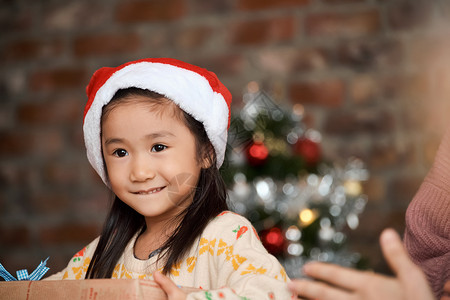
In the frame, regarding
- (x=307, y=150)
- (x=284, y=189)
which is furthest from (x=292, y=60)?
(x=284, y=189)

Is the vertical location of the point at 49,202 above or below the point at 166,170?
below

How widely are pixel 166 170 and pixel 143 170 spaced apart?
38mm

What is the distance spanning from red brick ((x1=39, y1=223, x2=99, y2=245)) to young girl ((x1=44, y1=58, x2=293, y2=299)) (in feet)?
3.80

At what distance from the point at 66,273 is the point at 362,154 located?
1.22 m

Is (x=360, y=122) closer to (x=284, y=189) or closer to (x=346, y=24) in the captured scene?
(x=346, y=24)

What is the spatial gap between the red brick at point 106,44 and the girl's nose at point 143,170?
1371 mm

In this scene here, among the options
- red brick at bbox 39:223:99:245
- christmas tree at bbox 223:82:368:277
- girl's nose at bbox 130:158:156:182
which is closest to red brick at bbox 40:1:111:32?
red brick at bbox 39:223:99:245

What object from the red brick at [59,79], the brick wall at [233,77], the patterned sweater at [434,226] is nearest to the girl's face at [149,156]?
the patterned sweater at [434,226]

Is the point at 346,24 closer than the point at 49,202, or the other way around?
the point at 346,24

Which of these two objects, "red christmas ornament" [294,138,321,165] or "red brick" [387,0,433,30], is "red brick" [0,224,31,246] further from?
"red brick" [387,0,433,30]

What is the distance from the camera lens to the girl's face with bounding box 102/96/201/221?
93 centimetres

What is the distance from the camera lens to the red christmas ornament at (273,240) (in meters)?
1.54

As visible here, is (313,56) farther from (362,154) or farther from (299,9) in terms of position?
(362,154)

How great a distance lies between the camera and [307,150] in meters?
1.65
